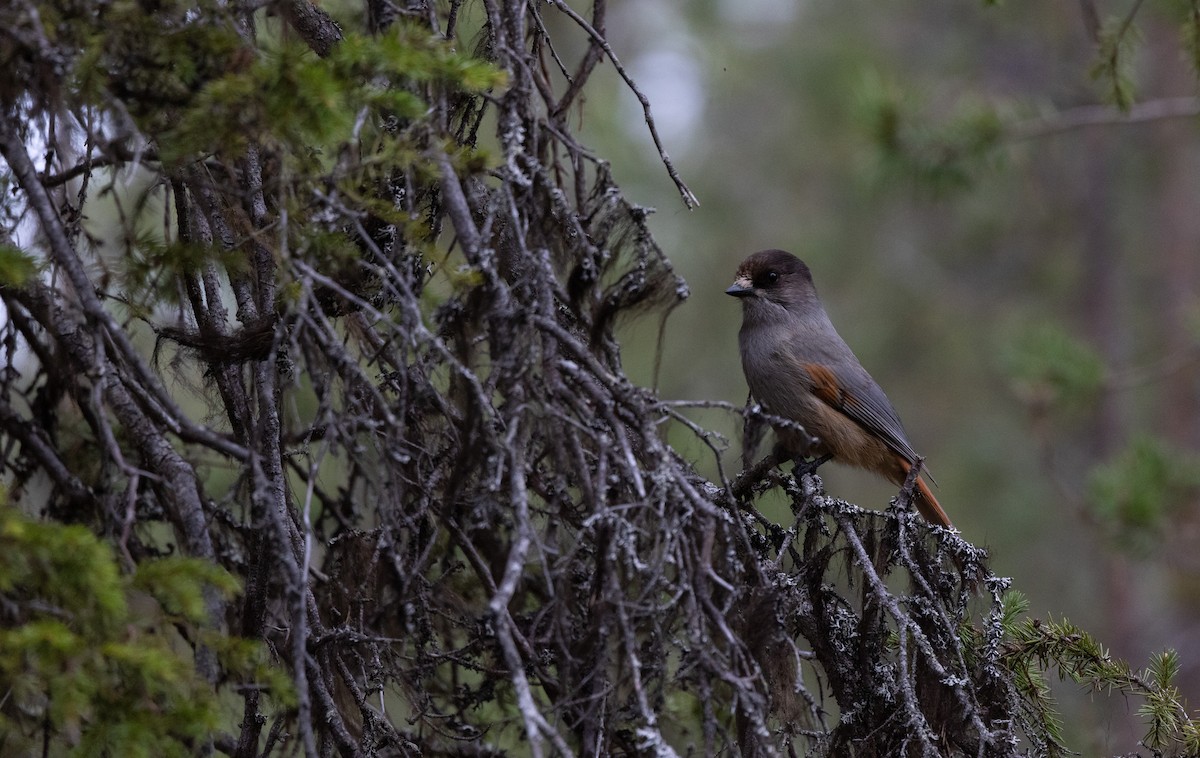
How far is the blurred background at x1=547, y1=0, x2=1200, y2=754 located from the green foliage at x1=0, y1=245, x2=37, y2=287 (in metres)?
9.12

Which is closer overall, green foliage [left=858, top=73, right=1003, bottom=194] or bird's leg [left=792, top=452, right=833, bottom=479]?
bird's leg [left=792, top=452, right=833, bottom=479]

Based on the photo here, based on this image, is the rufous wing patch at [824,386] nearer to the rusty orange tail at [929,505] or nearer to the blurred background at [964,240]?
the rusty orange tail at [929,505]

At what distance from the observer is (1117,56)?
158 inches

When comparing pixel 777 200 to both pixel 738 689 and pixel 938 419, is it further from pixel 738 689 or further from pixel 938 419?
pixel 738 689

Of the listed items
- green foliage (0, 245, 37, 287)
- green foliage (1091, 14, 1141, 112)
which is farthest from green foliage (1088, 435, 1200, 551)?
green foliage (0, 245, 37, 287)

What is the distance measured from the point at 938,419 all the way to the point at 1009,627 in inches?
587

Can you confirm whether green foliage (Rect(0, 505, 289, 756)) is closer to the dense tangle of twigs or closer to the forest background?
the forest background

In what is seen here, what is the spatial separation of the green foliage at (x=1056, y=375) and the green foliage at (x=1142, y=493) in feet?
2.42

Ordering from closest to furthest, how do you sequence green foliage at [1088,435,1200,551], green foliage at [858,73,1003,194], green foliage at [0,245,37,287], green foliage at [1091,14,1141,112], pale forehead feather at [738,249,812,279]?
green foliage at [0,245,37,287] → green foliage at [1091,14,1141,112] → pale forehead feather at [738,249,812,279] → green foliage at [1088,435,1200,551] → green foliage at [858,73,1003,194]

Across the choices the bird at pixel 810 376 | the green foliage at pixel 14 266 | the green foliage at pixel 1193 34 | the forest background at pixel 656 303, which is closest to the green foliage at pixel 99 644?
the forest background at pixel 656 303

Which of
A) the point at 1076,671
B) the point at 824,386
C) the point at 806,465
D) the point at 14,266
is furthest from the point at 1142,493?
the point at 14,266

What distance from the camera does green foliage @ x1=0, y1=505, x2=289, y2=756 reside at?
6.29ft

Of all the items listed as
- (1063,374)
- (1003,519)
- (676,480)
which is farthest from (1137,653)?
(676,480)

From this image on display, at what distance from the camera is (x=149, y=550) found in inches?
127
